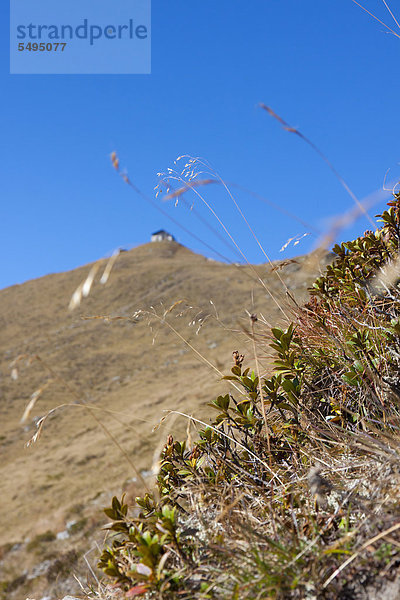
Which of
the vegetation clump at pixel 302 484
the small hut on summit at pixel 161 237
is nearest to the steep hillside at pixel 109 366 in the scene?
the vegetation clump at pixel 302 484

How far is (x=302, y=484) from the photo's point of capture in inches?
70.4

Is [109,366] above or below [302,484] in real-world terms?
above

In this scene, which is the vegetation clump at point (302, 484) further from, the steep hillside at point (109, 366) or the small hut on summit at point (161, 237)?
the small hut on summit at point (161, 237)

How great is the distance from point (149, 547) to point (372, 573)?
692mm

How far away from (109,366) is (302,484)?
4572cm

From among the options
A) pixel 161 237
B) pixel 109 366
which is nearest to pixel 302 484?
pixel 109 366

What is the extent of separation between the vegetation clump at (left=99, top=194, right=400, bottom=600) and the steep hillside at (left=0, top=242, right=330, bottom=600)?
0.90 feet

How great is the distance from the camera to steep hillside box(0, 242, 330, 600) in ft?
10.3

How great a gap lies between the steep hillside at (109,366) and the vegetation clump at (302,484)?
0.27 meters

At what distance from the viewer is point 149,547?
4.91 feet

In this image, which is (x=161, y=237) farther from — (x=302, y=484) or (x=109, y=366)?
(x=302, y=484)

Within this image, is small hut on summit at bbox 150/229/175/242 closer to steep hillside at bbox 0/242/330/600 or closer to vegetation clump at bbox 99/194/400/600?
steep hillside at bbox 0/242/330/600

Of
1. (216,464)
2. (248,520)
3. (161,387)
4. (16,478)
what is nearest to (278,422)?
(216,464)

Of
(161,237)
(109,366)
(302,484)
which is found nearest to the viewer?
(302,484)
